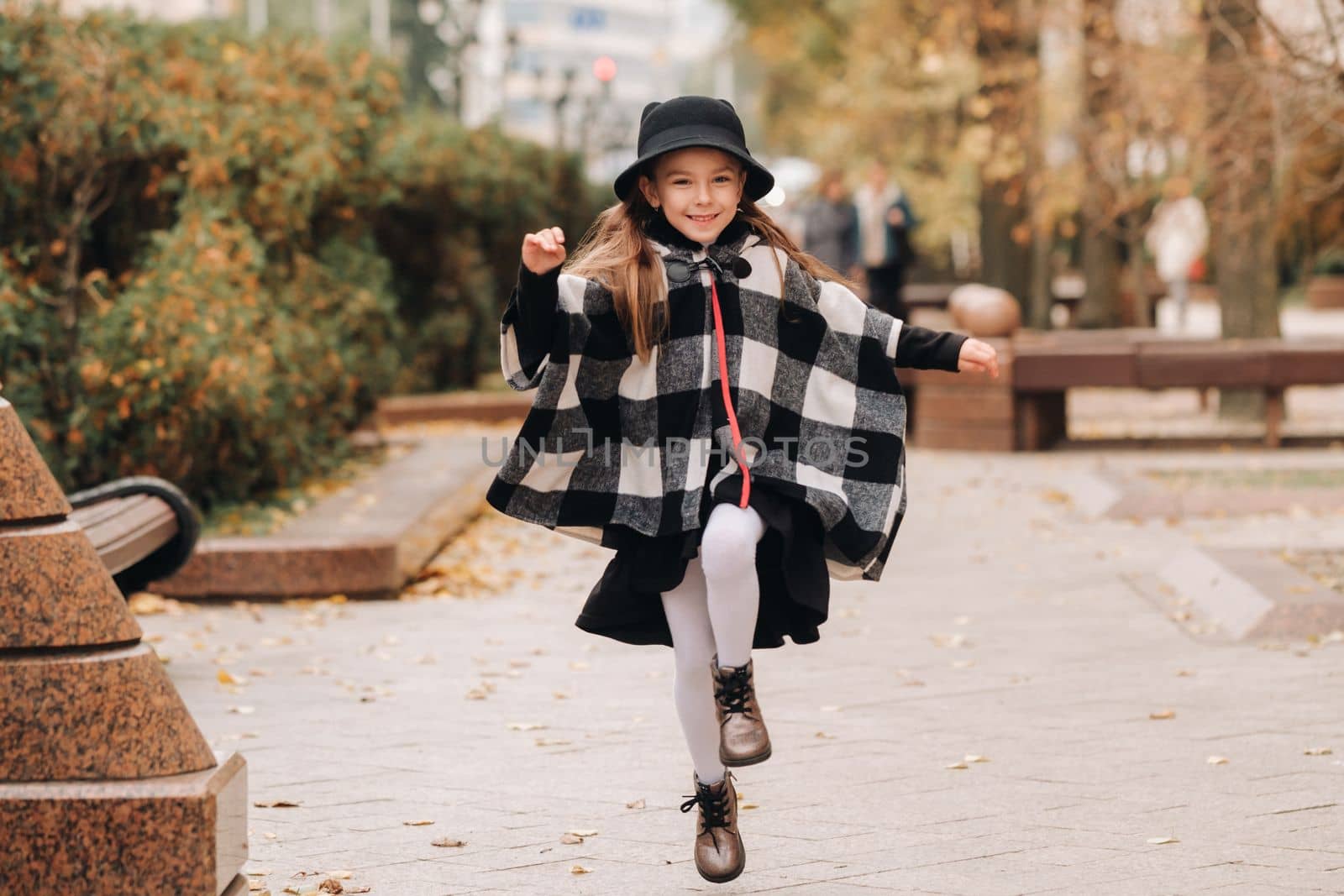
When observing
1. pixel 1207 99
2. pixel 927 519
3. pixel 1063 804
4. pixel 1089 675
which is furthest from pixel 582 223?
pixel 1063 804

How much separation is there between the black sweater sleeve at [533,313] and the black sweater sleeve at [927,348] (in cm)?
75

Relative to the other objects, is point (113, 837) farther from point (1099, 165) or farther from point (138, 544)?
point (1099, 165)

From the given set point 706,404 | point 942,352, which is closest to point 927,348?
point 942,352

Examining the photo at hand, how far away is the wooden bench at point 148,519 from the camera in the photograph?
21.7 feet

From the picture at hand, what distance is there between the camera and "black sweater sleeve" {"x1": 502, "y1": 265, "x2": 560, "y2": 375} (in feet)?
12.7

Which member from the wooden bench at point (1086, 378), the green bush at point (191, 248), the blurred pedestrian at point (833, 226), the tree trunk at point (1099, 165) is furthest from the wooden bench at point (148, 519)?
the blurred pedestrian at point (833, 226)

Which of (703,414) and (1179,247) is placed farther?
(1179,247)

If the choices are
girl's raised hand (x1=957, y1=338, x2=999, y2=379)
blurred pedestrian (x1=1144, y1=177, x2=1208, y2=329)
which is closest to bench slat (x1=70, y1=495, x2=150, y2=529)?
girl's raised hand (x1=957, y1=338, x2=999, y2=379)

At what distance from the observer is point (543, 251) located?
12.5ft

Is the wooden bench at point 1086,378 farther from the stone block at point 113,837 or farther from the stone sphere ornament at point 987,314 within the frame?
the stone block at point 113,837

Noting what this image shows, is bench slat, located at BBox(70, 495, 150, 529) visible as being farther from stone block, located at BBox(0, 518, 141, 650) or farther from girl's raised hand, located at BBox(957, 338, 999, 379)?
girl's raised hand, located at BBox(957, 338, 999, 379)

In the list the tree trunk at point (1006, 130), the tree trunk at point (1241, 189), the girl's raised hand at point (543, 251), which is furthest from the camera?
the tree trunk at point (1006, 130)

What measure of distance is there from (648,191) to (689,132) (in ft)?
0.68

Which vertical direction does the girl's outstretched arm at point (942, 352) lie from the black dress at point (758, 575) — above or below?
above
